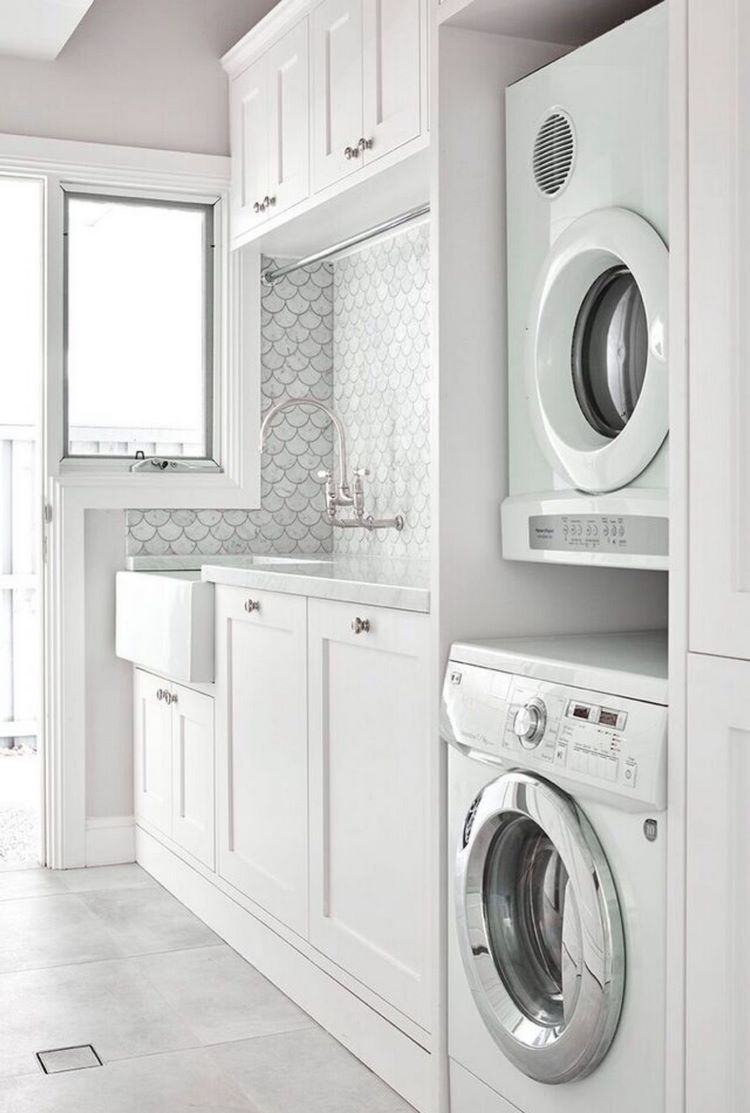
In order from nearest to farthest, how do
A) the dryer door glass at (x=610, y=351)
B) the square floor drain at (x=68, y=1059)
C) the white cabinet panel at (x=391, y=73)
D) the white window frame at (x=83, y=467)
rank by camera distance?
the dryer door glass at (x=610, y=351), the square floor drain at (x=68, y=1059), the white cabinet panel at (x=391, y=73), the white window frame at (x=83, y=467)

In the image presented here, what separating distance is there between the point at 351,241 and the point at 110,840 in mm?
1990

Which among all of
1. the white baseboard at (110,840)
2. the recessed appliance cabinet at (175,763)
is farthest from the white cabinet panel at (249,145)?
the white baseboard at (110,840)

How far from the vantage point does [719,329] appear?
1.67 m

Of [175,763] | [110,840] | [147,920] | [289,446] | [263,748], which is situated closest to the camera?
[263,748]

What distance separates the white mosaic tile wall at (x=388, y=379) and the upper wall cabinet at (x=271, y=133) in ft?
1.16

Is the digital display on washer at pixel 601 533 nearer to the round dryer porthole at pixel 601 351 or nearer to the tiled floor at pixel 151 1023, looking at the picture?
the round dryer porthole at pixel 601 351

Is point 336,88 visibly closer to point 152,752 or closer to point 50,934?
point 152,752

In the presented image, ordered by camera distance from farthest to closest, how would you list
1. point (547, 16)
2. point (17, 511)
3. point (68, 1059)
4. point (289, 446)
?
point (17, 511), point (289, 446), point (68, 1059), point (547, 16)

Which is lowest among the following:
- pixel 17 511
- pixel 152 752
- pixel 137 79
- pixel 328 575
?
pixel 152 752

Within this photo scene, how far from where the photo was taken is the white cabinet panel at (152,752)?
3844 millimetres

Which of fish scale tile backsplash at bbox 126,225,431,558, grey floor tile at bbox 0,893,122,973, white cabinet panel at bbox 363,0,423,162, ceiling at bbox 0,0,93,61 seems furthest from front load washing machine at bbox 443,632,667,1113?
ceiling at bbox 0,0,93,61

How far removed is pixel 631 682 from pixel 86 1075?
4.72 feet

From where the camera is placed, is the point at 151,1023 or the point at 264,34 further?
the point at 264,34

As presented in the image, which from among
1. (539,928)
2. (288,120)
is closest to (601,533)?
(539,928)
